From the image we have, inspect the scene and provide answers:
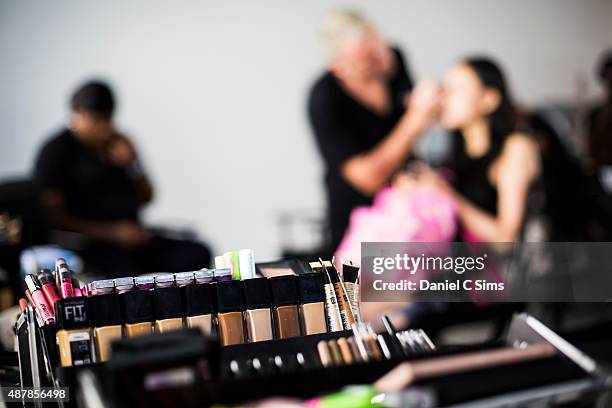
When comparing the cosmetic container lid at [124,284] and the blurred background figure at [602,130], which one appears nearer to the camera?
the cosmetic container lid at [124,284]

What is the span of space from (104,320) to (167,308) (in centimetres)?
11

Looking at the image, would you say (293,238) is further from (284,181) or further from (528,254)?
(528,254)

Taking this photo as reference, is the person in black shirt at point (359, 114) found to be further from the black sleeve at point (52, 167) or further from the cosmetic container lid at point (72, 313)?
the cosmetic container lid at point (72, 313)

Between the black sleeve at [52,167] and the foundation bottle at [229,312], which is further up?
the black sleeve at [52,167]

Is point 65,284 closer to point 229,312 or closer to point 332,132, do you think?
point 229,312

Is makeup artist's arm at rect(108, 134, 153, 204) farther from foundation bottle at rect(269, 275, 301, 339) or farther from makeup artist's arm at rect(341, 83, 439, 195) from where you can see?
foundation bottle at rect(269, 275, 301, 339)

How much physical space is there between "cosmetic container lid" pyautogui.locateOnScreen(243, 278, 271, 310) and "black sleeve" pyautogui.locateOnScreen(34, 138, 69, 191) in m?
2.21

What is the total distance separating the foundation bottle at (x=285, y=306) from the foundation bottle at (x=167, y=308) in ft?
0.56

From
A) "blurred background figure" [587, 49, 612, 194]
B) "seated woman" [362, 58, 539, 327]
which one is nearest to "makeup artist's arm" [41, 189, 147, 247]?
"seated woman" [362, 58, 539, 327]

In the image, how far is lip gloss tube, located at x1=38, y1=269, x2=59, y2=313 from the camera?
3.98 feet

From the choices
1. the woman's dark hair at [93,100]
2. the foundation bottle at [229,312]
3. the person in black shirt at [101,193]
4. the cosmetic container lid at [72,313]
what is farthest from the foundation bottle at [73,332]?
the woman's dark hair at [93,100]

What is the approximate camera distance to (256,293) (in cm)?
123

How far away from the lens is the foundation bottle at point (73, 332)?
1100 mm

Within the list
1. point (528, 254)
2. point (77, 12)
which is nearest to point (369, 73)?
point (528, 254)
